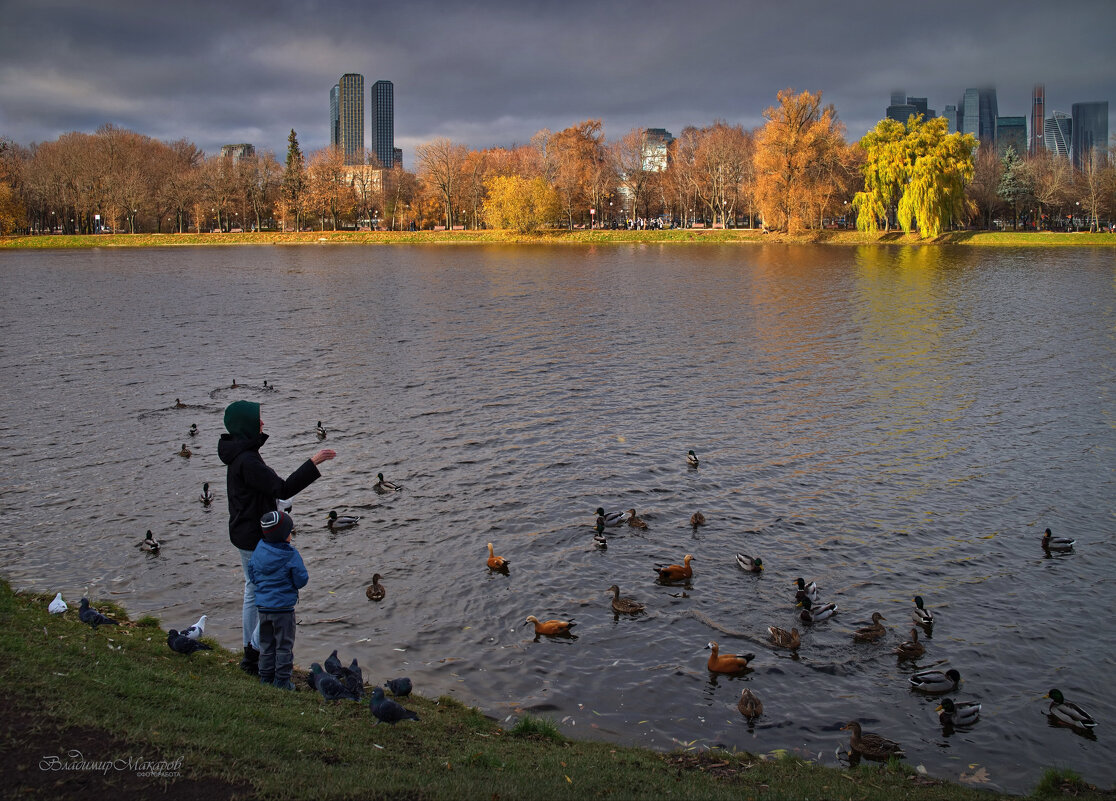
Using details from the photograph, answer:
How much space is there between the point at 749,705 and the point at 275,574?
20.3 ft

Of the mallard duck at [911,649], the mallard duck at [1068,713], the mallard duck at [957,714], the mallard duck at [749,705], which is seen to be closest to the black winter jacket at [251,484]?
the mallard duck at [749,705]

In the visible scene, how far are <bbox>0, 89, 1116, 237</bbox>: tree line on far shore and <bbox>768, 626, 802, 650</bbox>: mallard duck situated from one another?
92272 mm

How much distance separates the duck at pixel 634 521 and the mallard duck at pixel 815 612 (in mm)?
4146

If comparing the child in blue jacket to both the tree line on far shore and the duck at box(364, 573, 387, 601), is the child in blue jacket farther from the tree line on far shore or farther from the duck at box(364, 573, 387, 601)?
the tree line on far shore

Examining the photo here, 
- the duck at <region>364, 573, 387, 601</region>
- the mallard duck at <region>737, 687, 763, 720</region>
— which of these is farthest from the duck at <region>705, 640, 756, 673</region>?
the duck at <region>364, 573, 387, 601</region>

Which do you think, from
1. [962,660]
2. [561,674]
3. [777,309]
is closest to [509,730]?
[561,674]

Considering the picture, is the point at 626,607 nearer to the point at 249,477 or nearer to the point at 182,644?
the point at 182,644

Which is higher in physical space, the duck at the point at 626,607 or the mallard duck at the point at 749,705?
the duck at the point at 626,607

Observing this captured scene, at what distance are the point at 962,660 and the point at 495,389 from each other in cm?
1852

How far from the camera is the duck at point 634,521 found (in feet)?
52.6

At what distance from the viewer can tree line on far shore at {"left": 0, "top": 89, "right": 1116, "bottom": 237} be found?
100 metres

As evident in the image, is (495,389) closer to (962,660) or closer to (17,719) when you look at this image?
(962,660)

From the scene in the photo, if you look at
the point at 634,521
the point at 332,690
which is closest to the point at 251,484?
the point at 332,690

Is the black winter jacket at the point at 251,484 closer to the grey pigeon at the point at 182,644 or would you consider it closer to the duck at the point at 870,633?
the grey pigeon at the point at 182,644
